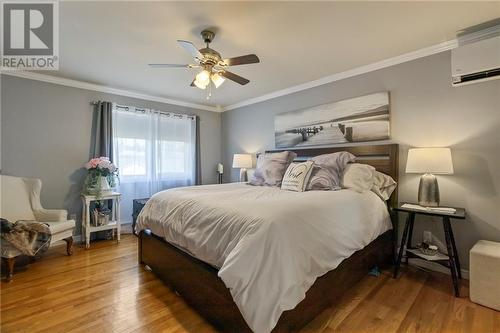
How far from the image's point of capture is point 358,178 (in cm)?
252

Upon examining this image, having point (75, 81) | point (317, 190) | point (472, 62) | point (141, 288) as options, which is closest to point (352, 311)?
point (317, 190)

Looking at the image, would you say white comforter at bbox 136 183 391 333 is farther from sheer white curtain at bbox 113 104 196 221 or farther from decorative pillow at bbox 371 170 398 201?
sheer white curtain at bbox 113 104 196 221

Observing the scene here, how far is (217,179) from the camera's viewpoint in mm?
5219

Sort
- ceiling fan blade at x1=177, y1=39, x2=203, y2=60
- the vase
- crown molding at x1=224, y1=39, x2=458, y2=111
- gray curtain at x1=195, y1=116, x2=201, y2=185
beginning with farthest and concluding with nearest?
gray curtain at x1=195, y1=116, x2=201, y2=185 → the vase → crown molding at x1=224, y1=39, x2=458, y2=111 → ceiling fan blade at x1=177, y1=39, x2=203, y2=60

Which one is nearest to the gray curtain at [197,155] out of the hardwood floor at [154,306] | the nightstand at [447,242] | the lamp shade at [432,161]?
the hardwood floor at [154,306]

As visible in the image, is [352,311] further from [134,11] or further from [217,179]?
[217,179]

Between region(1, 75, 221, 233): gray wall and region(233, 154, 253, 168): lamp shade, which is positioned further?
region(233, 154, 253, 168): lamp shade

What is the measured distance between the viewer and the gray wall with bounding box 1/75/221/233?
3.00m

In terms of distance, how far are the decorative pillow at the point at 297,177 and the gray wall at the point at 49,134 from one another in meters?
3.07

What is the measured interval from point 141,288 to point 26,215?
195 centimetres

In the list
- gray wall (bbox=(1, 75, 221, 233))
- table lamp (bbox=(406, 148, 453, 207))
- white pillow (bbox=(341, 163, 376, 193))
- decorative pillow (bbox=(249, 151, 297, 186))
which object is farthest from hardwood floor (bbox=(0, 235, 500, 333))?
decorative pillow (bbox=(249, 151, 297, 186))

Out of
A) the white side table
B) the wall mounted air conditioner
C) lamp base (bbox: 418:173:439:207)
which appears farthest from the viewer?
the white side table

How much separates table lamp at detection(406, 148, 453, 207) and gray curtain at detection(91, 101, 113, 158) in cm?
Answer: 405

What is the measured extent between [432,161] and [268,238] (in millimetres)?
1861
